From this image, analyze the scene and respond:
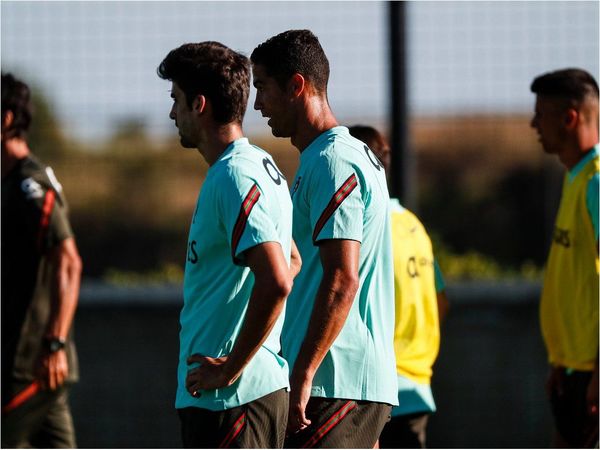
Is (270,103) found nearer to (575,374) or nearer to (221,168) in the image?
(221,168)

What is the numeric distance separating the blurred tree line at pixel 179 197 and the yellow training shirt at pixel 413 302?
10.5 feet

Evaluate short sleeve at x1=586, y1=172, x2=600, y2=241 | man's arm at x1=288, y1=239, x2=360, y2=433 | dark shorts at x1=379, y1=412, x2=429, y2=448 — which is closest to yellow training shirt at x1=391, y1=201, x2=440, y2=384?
dark shorts at x1=379, y1=412, x2=429, y2=448

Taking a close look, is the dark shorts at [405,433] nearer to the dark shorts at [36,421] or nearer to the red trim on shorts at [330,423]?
the red trim on shorts at [330,423]

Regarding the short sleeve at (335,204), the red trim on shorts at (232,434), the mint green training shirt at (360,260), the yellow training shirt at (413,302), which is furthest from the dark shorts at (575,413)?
the red trim on shorts at (232,434)

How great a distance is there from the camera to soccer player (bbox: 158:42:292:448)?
3.81 metres

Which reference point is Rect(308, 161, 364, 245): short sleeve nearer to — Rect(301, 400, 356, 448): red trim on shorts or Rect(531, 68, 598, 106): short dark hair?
Rect(301, 400, 356, 448): red trim on shorts

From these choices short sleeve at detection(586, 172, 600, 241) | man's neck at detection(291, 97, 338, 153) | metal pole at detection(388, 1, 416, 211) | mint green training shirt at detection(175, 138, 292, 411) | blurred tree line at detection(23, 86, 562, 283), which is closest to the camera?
mint green training shirt at detection(175, 138, 292, 411)

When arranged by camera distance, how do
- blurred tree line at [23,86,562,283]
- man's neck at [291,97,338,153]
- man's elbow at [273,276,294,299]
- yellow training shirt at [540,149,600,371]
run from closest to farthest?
man's elbow at [273,276,294,299] < man's neck at [291,97,338,153] < yellow training shirt at [540,149,600,371] < blurred tree line at [23,86,562,283]

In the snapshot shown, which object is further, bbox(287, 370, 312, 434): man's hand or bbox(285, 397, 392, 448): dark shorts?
bbox(285, 397, 392, 448): dark shorts

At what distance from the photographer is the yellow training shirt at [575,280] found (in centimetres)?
572

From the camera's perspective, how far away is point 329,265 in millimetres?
4090

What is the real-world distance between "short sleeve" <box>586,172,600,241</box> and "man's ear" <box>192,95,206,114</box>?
2.26 m

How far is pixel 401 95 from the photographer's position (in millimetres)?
7988

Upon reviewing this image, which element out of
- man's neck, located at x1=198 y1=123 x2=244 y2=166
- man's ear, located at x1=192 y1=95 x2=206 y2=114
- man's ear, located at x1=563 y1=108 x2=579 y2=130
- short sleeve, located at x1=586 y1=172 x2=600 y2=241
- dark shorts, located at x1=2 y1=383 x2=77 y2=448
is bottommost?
dark shorts, located at x1=2 y1=383 x2=77 y2=448
